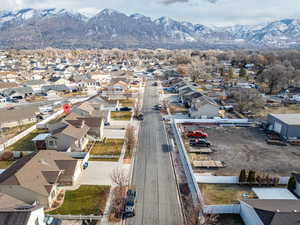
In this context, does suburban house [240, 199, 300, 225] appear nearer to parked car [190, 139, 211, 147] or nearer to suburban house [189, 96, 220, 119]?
parked car [190, 139, 211, 147]

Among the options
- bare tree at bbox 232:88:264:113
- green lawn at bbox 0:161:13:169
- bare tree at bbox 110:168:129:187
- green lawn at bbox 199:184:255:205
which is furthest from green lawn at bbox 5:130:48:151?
bare tree at bbox 232:88:264:113

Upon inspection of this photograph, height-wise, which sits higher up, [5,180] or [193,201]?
[5,180]

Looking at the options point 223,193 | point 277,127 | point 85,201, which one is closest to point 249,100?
point 277,127

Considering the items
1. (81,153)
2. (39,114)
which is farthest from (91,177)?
(39,114)

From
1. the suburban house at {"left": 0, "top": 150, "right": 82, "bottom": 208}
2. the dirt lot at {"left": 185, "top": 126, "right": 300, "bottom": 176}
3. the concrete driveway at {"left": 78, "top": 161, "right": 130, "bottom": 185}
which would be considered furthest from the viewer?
the dirt lot at {"left": 185, "top": 126, "right": 300, "bottom": 176}

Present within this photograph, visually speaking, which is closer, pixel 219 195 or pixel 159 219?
pixel 159 219

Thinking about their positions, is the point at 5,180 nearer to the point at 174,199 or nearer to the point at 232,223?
the point at 174,199
